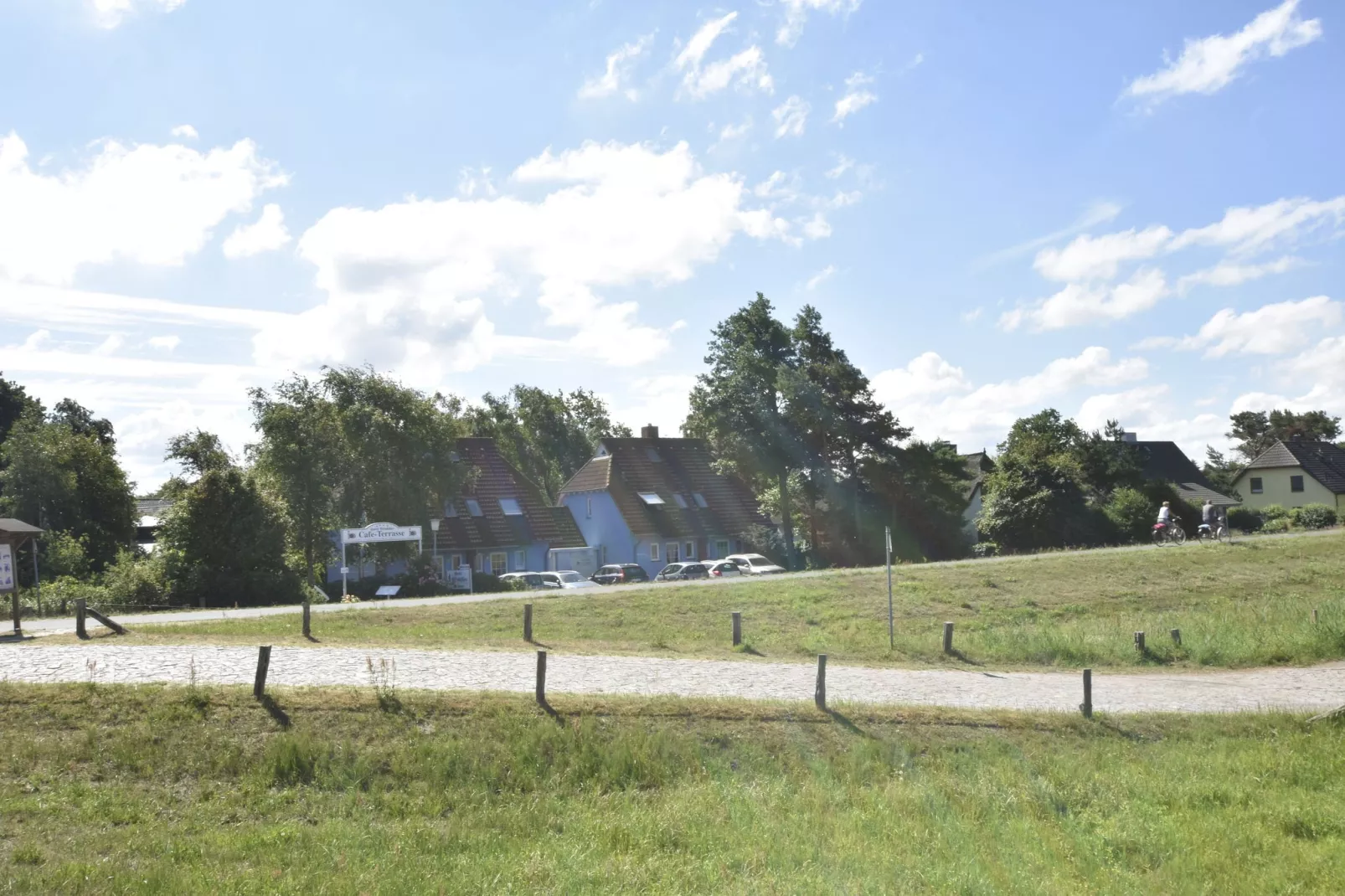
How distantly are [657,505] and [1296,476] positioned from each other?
162 feet

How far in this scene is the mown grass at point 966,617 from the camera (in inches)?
979

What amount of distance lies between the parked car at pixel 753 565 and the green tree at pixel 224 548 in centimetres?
1881

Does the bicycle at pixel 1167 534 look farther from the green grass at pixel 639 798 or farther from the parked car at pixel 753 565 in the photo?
the green grass at pixel 639 798

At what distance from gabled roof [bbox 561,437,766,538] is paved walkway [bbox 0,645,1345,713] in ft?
129

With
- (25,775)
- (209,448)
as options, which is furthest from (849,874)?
(209,448)

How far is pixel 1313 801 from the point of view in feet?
43.6

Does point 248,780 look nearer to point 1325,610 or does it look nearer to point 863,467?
point 1325,610

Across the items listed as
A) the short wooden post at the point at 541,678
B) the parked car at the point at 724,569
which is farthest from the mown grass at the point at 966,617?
the parked car at the point at 724,569

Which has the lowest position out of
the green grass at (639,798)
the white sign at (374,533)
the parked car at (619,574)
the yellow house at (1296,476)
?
the green grass at (639,798)

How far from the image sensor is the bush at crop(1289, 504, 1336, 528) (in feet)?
200

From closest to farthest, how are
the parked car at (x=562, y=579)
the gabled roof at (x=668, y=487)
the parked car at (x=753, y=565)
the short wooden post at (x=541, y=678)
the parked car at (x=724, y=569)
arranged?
the short wooden post at (x=541, y=678)
the parked car at (x=562, y=579)
the parked car at (x=753, y=565)
the parked car at (x=724, y=569)
the gabled roof at (x=668, y=487)

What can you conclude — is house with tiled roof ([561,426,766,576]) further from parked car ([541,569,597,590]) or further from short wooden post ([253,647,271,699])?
short wooden post ([253,647,271,699])

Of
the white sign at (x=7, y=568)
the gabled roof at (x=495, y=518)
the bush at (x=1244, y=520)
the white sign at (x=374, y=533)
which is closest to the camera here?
the white sign at (x=7, y=568)

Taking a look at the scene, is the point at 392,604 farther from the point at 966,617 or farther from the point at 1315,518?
the point at 1315,518
